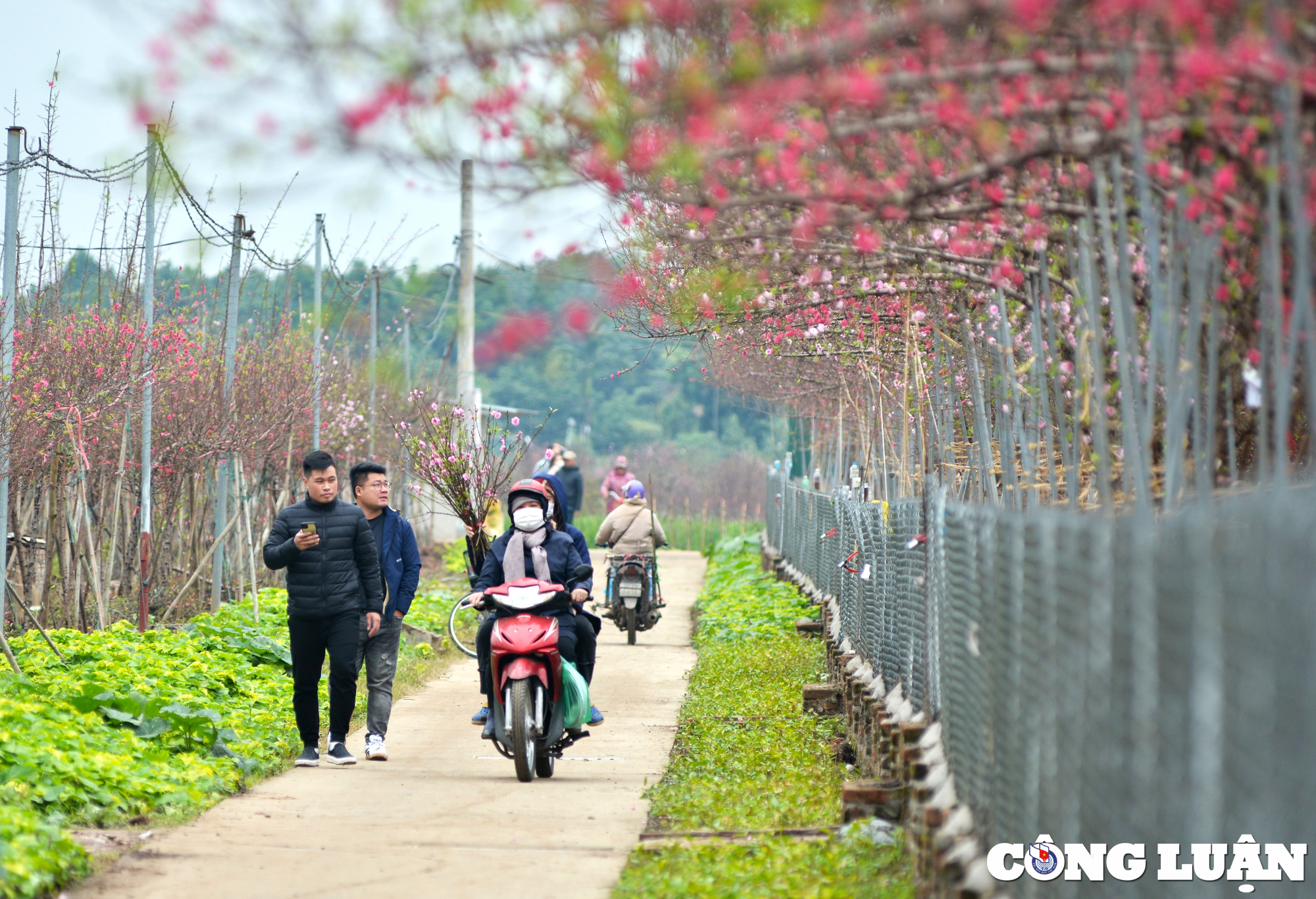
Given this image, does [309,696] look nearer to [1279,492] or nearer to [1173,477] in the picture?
[1173,477]

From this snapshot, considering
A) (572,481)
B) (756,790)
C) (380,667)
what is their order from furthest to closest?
(572,481) → (380,667) → (756,790)

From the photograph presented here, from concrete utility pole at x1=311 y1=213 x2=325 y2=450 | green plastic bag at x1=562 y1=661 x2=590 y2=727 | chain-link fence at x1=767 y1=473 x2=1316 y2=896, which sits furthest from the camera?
concrete utility pole at x1=311 y1=213 x2=325 y2=450

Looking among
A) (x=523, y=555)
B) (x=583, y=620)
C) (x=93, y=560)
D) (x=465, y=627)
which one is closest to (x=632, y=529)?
(x=465, y=627)

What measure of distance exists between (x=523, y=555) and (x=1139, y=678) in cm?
597

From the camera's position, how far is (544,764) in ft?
26.8

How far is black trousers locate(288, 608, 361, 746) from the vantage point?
8461mm

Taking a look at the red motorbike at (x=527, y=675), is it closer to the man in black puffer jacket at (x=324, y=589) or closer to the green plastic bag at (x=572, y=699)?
the green plastic bag at (x=572, y=699)

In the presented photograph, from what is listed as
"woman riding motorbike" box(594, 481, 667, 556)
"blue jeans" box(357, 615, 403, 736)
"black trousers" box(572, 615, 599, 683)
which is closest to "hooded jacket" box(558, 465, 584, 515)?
"woman riding motorbike" box(594, 481, 667, 556)

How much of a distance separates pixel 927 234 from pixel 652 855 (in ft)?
10.2

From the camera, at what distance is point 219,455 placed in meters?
14.1

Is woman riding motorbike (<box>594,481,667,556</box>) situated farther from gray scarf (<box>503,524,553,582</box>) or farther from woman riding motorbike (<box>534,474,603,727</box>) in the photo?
gray scarf (<box>503,524,553,582</box>)

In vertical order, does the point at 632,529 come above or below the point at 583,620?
above

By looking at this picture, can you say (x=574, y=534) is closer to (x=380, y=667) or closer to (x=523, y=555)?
(x=523, y=555)

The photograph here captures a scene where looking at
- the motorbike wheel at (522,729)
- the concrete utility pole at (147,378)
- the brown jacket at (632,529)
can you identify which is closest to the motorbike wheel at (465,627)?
the brown jacket at (632,529)
